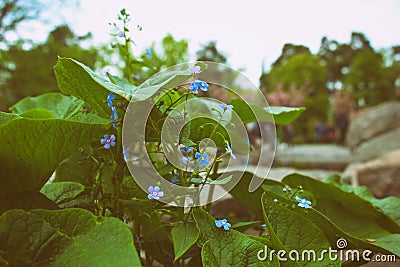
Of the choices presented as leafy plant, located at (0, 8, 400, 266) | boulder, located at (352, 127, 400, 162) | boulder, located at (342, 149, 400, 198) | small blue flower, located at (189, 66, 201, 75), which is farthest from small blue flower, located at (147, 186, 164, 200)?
boulder, located at (352, 127, 400, 162)

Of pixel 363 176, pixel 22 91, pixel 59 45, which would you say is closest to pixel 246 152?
pixel 363 176

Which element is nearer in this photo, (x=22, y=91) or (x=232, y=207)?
(x=232, y=207)

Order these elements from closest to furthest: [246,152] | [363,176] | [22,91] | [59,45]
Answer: [246,152], [363,176], [22,91], [59,45]

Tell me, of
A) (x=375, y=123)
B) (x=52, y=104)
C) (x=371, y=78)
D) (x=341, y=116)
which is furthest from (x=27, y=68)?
(x=371, y=78)

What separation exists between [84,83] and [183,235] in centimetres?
16

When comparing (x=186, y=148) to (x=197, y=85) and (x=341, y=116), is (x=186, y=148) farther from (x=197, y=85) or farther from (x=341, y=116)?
(x=341, y=116)

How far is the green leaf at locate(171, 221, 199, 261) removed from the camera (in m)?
0.31

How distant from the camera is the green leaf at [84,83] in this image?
0.33m

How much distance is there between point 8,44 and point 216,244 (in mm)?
3361

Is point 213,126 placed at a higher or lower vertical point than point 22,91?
lower

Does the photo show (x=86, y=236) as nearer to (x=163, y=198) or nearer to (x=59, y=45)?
(x=163, y=198)

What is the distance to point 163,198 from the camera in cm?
36

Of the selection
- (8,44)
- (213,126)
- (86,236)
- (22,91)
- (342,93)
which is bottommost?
(86,236)

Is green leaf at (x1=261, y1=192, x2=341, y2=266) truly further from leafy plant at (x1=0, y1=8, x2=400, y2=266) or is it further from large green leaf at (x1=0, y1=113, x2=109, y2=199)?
large green leaf at (x1=0, y1=113, x2=109, y2=199)
